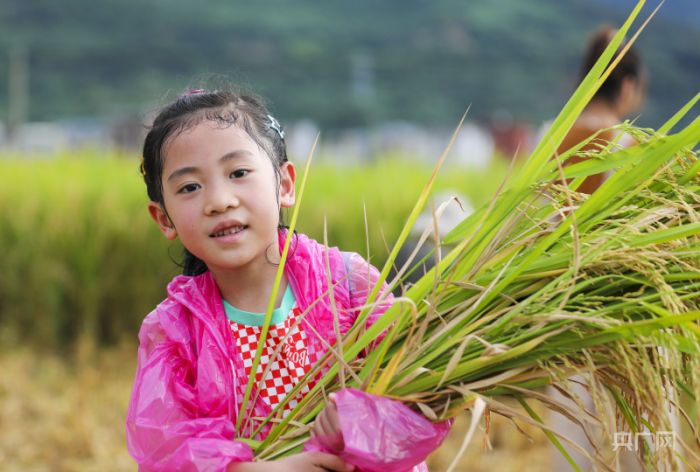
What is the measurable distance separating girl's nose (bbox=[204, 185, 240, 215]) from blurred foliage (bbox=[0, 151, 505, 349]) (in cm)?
408

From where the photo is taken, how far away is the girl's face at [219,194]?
5.15 ft

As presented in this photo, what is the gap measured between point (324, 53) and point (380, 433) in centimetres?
3780

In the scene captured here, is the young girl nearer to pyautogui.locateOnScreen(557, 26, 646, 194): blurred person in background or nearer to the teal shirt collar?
the teal shirt collar

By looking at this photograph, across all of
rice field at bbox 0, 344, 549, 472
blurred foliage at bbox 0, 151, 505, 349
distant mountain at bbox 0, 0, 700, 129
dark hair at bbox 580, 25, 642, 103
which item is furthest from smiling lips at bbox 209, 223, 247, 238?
distant mountain at bbox 0, 0, 700, 129

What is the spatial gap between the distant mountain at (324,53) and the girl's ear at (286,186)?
30.2m

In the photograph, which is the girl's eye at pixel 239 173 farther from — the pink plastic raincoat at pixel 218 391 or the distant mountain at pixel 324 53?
the distant mountain at pixel 324 53

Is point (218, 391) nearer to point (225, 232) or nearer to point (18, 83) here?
point (225, 232)

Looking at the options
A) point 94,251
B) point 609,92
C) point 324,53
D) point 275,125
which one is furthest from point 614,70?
point 324,53

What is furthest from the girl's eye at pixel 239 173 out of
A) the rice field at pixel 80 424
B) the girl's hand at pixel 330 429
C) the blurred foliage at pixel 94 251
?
the blurred foliage at pixel 94 251

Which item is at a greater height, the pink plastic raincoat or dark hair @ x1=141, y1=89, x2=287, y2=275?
dark hair @ x1=141, y1=89, x2=287, y2=275

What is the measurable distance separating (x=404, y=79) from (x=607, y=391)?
37765mm

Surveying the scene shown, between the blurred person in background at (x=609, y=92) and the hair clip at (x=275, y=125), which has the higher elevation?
the blurred person in background at (x=609, y=92)

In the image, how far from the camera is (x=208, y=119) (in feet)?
5.40

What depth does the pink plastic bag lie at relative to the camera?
136 centimetres
